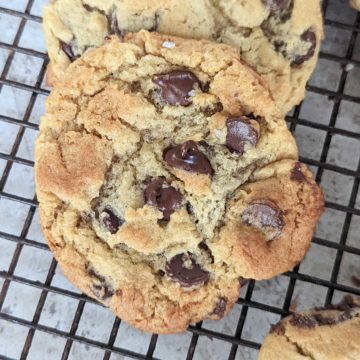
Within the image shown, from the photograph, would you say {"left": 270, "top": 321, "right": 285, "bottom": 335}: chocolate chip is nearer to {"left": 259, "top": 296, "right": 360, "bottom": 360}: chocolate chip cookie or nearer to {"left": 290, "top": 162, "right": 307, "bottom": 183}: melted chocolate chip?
{"left": 259, "top": 296, "right": 360, "bottom": 360}: chocolate chip cookie

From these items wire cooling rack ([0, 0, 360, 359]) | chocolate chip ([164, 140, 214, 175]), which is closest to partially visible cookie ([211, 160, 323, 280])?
chocolate chip ([164, 140, 214, 175])

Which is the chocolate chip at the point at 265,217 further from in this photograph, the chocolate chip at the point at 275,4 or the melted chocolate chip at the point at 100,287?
the chocolate chip at the point at 275,4

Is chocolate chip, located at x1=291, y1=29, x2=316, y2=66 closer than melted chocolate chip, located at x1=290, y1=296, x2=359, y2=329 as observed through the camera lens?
No

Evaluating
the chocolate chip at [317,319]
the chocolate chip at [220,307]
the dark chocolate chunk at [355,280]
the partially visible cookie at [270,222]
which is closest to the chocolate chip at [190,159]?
the partially visible cookie at [270,222]

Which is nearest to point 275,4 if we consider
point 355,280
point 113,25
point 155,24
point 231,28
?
point 231,28

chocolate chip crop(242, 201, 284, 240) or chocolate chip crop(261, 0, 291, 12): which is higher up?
chocolate chip crop(261, 0, 291, 12)

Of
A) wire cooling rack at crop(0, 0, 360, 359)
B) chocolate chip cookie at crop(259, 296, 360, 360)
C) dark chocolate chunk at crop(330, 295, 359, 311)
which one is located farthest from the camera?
wire cooling rack at crop(0, 0, 360, 359)

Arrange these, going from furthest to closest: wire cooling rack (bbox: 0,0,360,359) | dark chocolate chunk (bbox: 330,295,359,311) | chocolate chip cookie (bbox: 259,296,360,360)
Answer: wire cooling rack (bbox: 0,0,360,359) < dark chocolate chunk (bbox: 330,295,359,311) < chocolate chip cookie (bbox: 259,296,360,360)

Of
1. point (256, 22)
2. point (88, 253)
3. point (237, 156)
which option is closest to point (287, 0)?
point (256, 22)
